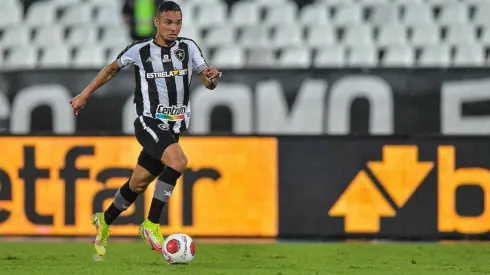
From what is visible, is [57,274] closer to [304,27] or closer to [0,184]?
[0,184]

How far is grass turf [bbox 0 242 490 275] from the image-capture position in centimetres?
602

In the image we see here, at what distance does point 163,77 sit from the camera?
625 centimetres

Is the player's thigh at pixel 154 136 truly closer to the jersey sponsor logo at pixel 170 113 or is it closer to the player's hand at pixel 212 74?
the jersey sponsor logo at pixel 170 113

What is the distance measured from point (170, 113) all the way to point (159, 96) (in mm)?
125

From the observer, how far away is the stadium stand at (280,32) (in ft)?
35.3

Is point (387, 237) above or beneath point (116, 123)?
beneath

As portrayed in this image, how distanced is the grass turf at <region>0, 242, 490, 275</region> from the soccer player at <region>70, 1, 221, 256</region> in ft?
1.41

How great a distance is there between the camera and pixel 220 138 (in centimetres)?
848

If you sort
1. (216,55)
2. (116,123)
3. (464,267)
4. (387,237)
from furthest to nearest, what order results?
(216,55) < (116,123) < (387,237) < (464,267)

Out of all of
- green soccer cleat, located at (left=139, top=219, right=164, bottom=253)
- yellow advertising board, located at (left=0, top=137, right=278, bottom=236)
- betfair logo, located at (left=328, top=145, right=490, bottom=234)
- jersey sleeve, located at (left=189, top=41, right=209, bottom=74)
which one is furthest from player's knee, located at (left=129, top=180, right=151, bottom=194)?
betfair logo, located at (left=328, top=145, right=490, bottom=234)

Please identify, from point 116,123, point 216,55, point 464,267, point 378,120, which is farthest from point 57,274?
point 216,55

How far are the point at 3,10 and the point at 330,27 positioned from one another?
3.73 m

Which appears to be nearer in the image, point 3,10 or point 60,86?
point 60,86

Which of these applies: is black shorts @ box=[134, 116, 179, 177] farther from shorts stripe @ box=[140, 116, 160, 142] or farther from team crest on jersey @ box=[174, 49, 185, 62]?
team crest on jersey @ box=[174, 49, 185, 62]
